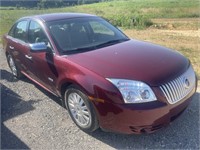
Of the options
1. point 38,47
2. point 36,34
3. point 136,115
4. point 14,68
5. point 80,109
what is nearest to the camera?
point 136,115

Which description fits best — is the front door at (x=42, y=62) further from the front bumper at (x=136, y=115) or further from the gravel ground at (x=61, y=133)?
the front bumper at (x=136, y=115)

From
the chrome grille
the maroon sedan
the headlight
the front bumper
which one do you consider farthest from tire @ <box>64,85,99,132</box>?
the chrome grille

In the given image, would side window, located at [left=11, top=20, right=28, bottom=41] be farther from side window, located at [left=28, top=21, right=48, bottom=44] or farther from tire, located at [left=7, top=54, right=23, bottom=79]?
tire, located at [left=7, top=54, right=23, bottom=79]

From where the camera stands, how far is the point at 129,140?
3.60m

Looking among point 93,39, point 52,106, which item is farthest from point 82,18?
point 52,106

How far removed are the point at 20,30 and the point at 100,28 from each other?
73.0 inches

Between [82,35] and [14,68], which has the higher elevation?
[82,35]

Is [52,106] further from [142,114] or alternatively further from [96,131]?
[142,114]

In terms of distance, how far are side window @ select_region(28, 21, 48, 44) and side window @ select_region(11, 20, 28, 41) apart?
32cm

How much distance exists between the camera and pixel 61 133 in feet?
12.7

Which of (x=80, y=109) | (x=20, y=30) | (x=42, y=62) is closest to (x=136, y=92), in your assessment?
(x=80, y=109)

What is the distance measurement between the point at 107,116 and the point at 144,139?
27.9 inches

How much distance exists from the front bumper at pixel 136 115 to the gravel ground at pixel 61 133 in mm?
348

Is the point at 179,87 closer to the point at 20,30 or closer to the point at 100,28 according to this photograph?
the point at 100,28
